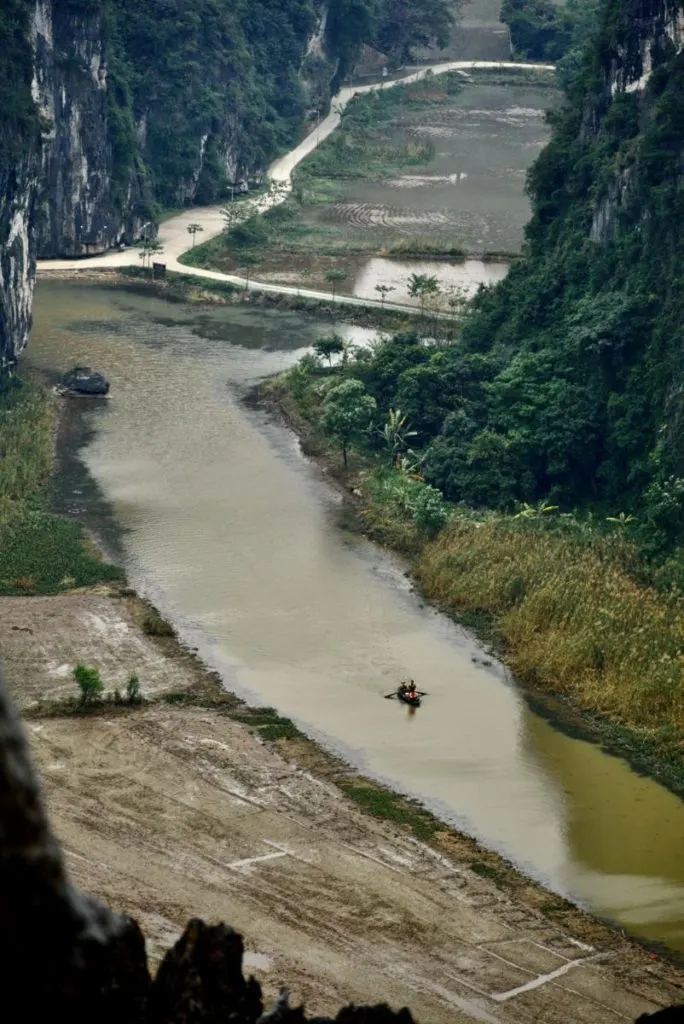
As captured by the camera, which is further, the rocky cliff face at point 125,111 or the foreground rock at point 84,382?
the rocky cliff face at point 125,111

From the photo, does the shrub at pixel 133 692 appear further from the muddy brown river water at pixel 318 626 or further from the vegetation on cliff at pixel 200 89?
the vegetation on cliff at pixel 200 89

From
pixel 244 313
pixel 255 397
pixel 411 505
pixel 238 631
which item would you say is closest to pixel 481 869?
pixel 238 631

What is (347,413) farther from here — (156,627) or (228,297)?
(228,297)

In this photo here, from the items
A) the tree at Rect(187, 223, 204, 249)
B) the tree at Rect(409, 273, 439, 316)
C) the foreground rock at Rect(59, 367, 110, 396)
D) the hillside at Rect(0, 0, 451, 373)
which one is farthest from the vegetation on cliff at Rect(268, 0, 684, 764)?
the tree at Rect(187, 223, 204, 249)

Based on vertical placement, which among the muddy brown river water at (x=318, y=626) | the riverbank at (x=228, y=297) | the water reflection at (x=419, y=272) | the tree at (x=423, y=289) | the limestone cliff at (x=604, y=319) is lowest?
the muddy brown river water at (x=318, y=626)

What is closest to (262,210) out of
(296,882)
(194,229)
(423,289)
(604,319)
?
(194,229)

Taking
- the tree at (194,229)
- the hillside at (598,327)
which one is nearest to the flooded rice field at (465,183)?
the tree at (194,229)
